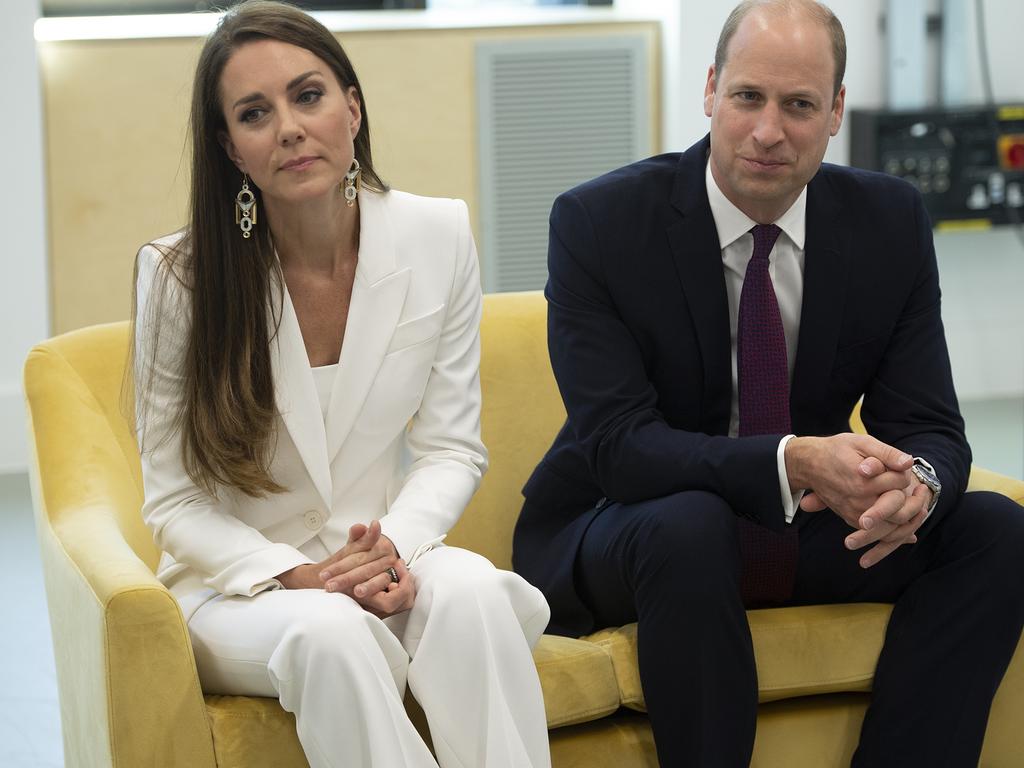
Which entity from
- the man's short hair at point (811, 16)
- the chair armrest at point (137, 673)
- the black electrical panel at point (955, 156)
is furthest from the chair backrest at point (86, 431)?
the black electrical panel at point (955, 156)

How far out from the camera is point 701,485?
1947 millimetres

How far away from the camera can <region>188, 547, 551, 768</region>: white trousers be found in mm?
1638

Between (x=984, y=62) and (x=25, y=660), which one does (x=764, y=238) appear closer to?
(x=25, y=660)

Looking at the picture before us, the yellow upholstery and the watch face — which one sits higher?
the watch face

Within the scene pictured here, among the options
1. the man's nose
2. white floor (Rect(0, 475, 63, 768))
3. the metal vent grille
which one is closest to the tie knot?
the man's nose

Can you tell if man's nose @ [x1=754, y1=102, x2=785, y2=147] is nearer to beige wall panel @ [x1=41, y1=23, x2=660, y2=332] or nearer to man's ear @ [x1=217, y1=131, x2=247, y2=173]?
man's ear @ [x1=217, y1=131, x2=247, y2=173]

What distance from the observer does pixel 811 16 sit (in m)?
2.02

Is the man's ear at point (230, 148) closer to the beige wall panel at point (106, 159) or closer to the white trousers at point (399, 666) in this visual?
the white trousers at point (399, 666)

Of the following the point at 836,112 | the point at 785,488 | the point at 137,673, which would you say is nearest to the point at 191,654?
the point at 137,673

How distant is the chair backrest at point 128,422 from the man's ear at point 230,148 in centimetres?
40

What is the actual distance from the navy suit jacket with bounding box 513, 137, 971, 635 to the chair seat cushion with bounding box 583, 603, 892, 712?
146mm

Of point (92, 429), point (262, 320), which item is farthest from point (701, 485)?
point (92, 429)

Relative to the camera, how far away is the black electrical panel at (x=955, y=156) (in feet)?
15.4

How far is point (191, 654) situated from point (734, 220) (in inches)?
39.0
